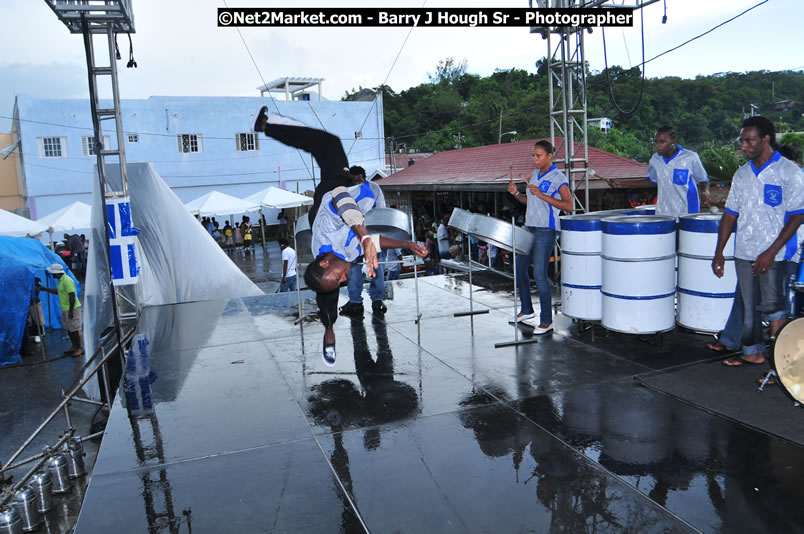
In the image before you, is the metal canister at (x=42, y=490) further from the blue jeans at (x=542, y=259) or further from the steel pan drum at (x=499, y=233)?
the blue jeans at (x=542, y=259)

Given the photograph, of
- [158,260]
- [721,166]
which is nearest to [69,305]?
[158,260]

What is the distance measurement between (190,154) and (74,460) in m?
28.7

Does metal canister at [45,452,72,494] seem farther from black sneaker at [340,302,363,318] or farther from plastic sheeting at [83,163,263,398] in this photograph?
black sneaker at [340,302,363,318]

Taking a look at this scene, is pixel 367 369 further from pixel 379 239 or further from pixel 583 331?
pixel 583 331

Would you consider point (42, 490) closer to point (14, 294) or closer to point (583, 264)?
point (583, 264)

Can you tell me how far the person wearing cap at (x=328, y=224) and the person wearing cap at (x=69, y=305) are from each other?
27.4 feet

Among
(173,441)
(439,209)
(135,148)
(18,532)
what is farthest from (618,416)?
(135,148)

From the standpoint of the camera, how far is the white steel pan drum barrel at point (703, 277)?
4.98 meters

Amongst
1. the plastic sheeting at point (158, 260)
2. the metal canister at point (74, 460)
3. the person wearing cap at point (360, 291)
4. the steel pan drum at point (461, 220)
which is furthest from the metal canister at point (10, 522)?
the steel pan drum at point (461, 220)

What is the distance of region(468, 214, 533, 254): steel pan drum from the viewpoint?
19.1 feet

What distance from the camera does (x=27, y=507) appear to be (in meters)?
4.65

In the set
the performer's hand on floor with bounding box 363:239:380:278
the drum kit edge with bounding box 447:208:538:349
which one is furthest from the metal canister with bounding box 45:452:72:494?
the drum kit edge with bounding box 447:208:538:349

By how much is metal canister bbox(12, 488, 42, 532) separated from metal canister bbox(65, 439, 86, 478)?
0.85 meters

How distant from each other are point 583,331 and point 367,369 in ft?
7.50
